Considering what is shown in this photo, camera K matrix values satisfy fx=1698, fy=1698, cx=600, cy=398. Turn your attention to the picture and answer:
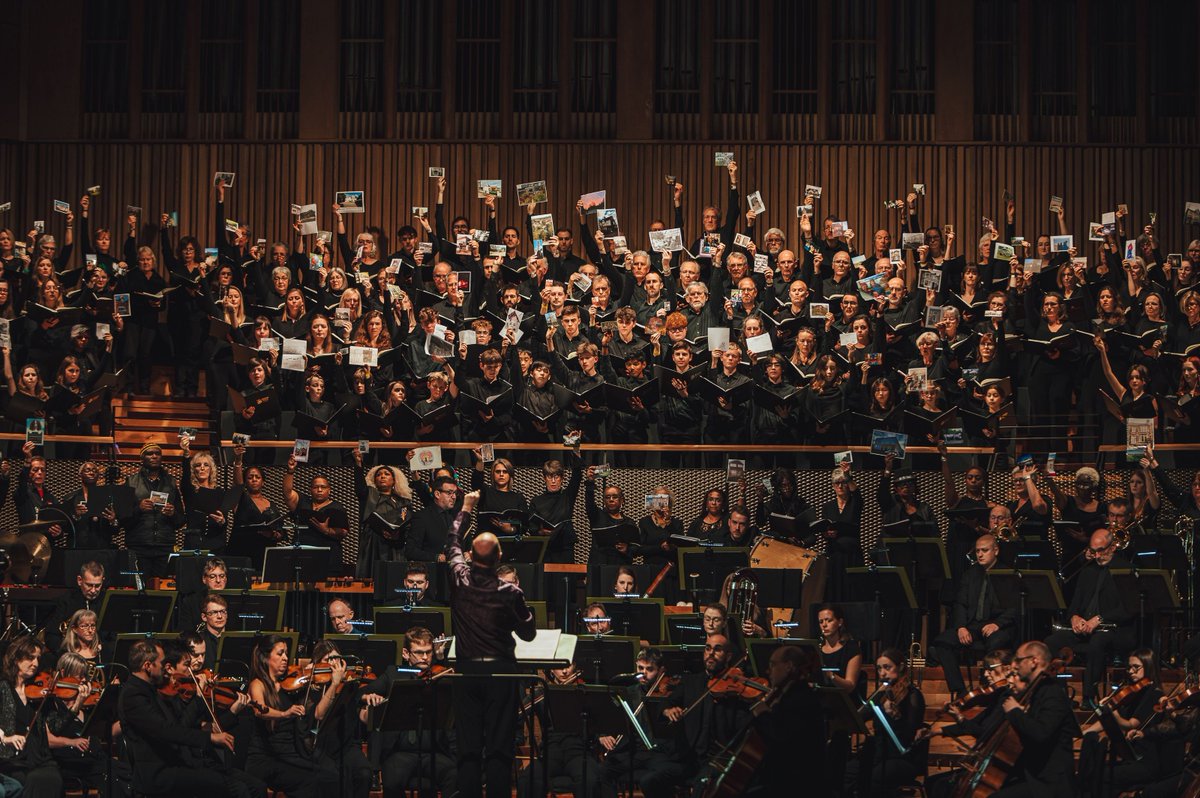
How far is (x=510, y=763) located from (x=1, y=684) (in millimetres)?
2848

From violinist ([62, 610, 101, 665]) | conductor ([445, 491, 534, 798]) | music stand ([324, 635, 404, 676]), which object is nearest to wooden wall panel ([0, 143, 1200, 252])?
violinist ([62, 610, 101, 665])

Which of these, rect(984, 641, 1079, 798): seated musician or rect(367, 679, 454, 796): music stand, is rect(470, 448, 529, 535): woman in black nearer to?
rect(367, 679, 454, 796): music stand

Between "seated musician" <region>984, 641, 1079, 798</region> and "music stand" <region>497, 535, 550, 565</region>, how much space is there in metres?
3.84

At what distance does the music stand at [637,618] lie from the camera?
10.3 meters

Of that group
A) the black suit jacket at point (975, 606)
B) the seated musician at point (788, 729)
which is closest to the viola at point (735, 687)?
the seated musician at point (788, 729)

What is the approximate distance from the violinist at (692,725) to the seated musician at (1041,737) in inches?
57.8

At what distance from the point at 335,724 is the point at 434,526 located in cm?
263

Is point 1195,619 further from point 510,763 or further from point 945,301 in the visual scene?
point 510,763

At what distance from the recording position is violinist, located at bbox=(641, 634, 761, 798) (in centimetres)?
920

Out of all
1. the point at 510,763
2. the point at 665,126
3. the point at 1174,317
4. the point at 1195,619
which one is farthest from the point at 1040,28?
the point at 510,763

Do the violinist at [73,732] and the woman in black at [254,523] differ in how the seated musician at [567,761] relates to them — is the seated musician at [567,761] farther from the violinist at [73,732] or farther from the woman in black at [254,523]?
the woman in black at [254,523]

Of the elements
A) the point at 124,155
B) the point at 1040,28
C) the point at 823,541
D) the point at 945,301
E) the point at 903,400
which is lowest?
the point at 823,541

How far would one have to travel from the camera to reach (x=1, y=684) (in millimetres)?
9156

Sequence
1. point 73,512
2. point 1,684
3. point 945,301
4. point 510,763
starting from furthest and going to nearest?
point 945,301 → point 73,512 → point 1,684 → point 510,763
